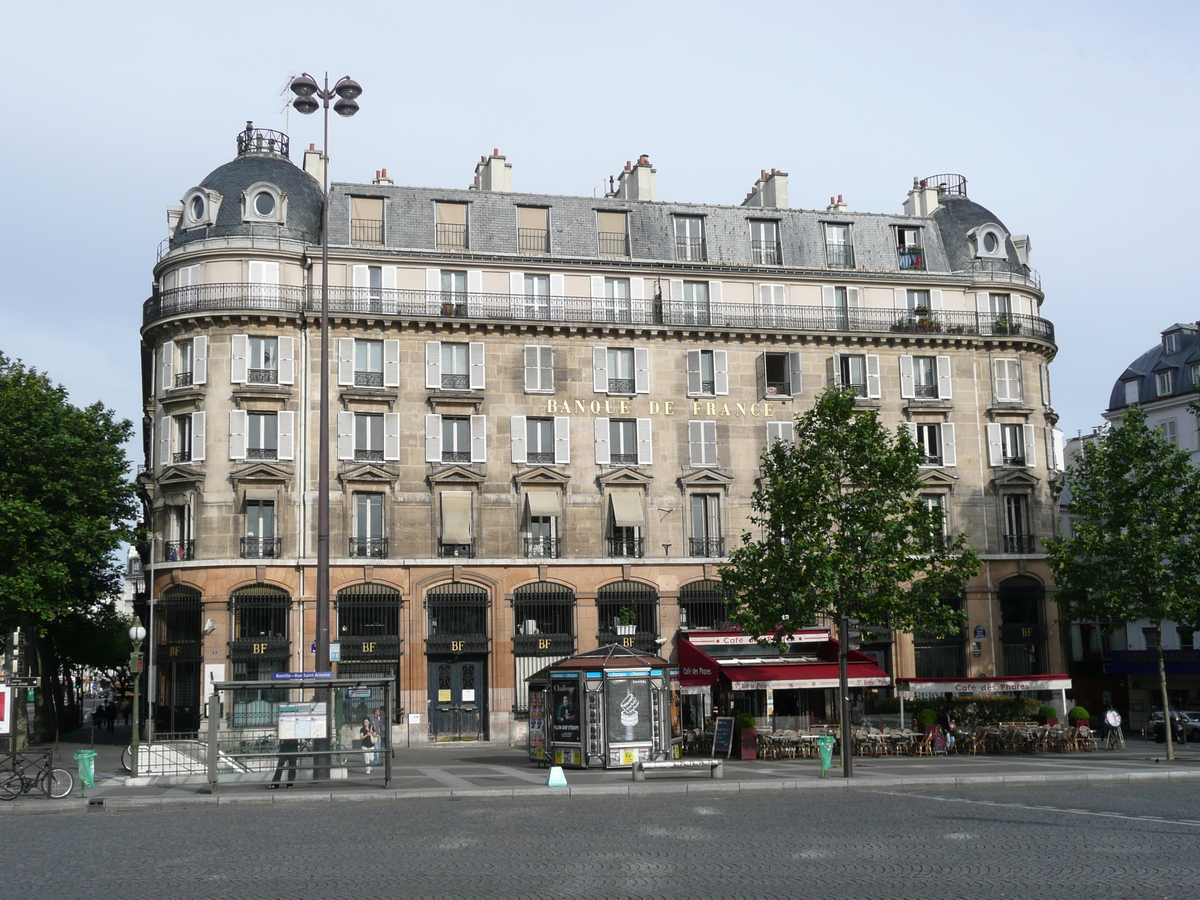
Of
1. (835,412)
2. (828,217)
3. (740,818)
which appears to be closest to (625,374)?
(828,217)

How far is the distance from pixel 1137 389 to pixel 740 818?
58.1m

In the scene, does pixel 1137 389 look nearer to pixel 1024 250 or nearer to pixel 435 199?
pixel 1024 250

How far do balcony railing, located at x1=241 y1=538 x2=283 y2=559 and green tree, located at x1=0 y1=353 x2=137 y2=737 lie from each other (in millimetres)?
5538

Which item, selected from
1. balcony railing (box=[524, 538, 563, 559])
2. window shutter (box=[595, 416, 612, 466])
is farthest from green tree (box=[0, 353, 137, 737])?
window shutter (box=[595, 416, 612, 466])

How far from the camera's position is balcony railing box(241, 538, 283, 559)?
43.3 metres

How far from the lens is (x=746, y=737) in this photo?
34594mm

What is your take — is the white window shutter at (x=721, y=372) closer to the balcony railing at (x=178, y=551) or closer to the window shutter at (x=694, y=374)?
the window shutter at (x=694, y=374)

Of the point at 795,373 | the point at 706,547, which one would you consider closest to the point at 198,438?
the point at 706,547

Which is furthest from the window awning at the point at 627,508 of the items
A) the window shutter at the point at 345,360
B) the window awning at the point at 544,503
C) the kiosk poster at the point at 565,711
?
the kiosk poster at the point at 565,711

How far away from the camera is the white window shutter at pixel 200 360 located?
44.2 metres

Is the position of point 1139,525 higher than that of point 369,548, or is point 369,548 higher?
point 369,548

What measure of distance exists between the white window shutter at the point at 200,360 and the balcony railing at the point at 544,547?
1264cm

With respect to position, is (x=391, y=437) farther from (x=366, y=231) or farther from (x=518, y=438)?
(x=366, y=231)

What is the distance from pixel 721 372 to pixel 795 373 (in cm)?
291
